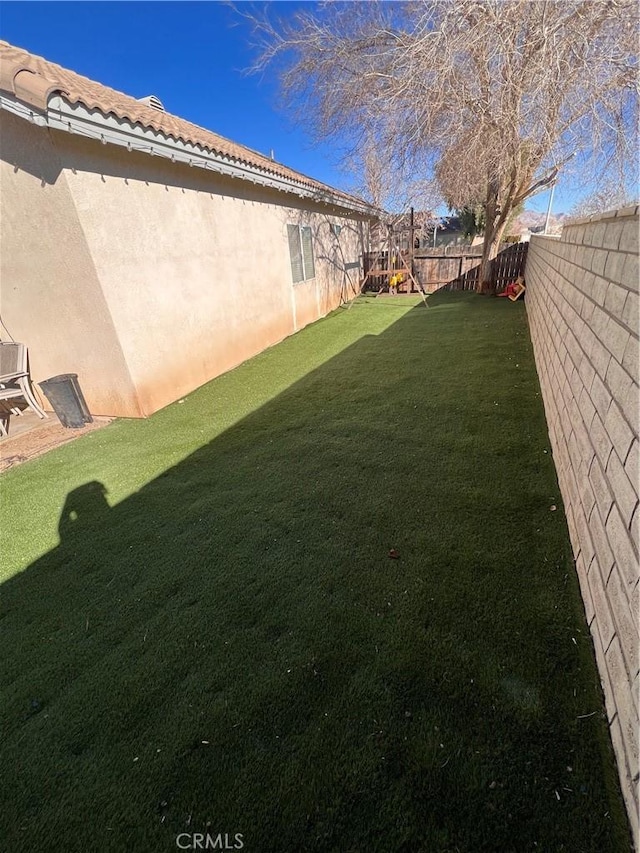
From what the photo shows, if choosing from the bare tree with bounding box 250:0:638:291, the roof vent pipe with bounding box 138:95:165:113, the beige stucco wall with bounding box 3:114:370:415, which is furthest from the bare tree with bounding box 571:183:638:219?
the roof vent pipe with bounding box 138:95:165:113

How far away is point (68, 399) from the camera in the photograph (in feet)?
14.9

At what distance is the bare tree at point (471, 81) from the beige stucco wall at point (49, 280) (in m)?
6.08

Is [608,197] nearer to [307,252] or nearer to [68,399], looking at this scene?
[307,252]

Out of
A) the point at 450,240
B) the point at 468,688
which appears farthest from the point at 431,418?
the point at 450,240

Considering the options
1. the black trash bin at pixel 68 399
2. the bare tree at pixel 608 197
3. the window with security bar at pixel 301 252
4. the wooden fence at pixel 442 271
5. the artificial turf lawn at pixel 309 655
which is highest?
the bare tree at pixel 608 197

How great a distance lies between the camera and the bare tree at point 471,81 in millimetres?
5766

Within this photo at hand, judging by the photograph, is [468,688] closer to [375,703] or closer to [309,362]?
[375,703]

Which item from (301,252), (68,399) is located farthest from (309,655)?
(301,252)

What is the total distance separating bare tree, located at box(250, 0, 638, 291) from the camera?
5.77 metres

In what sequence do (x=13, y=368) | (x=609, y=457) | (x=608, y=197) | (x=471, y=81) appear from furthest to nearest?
1. (x=608, y=197)
2. (x=471, y=81)
3. (x=13, y=368)
4. (x=609, y=457)

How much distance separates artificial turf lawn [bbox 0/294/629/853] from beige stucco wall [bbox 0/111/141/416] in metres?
1.59

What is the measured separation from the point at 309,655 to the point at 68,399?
433 cm

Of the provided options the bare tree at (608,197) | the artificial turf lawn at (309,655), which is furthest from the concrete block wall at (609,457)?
the bare tree at (608,197)

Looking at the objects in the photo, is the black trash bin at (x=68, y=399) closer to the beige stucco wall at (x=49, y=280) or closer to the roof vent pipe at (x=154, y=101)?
the beige stucco wall at (x=49, y=280)
